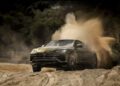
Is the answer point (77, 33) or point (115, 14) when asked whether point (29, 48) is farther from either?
point (115, 14)

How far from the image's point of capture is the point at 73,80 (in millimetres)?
14094

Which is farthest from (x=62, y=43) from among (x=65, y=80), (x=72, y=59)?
(x=65, y=80)

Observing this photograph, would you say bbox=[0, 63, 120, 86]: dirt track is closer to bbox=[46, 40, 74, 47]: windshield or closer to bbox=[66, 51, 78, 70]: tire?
bbox=[66, 51, 78, 70]: tire

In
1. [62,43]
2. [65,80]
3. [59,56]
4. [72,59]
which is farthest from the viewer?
[62,43]

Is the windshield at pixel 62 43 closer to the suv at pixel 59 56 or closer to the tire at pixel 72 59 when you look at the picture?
the suv at pixel 59 56

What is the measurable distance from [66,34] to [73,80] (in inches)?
694

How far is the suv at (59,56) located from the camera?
1836 centimetres

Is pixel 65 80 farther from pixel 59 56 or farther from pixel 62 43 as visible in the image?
pixel 62 43

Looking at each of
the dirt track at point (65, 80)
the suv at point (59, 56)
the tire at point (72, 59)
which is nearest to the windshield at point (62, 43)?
the suv at point (59, 56)

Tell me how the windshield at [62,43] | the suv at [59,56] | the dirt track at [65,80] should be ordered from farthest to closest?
the windshield at [62,43]
the suv at [59,56]
the dirt track at [65,80]

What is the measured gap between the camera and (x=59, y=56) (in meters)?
18.3

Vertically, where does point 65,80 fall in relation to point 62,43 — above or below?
below

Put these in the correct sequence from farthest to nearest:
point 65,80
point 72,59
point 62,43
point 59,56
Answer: point 62,43 → point 72,59 → point 59,56 → point 65,80

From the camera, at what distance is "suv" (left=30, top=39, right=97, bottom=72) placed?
18359 mm
